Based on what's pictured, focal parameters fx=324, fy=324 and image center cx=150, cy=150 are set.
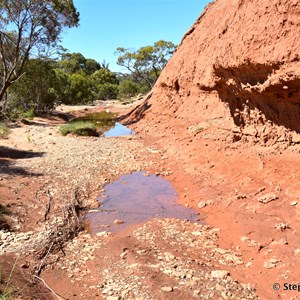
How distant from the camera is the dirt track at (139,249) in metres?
4.43

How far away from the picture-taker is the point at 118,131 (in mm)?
20094

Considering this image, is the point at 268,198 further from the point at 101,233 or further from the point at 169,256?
the point at 101,233

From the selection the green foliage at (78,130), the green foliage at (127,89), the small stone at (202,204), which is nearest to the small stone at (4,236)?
the small stone at (202,204)

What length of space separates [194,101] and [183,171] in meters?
6.90

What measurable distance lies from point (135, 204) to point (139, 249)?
266 centimetres

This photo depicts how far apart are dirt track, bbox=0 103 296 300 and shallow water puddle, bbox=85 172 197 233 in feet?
1.11

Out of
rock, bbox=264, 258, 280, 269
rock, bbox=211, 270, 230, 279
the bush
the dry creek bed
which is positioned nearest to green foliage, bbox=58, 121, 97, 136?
the dry creek bed

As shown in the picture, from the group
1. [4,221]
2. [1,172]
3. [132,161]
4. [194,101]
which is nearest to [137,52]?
[194,101]

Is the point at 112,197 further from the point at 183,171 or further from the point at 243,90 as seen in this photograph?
the point at 243,90

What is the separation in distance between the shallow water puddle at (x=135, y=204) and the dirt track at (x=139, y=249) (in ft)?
1.11

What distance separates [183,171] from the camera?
33.2ft

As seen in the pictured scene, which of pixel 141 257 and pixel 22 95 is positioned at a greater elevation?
pixel 22 95

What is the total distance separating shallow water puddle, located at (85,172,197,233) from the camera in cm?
702

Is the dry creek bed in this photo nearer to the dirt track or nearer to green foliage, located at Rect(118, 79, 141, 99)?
the dirt track
